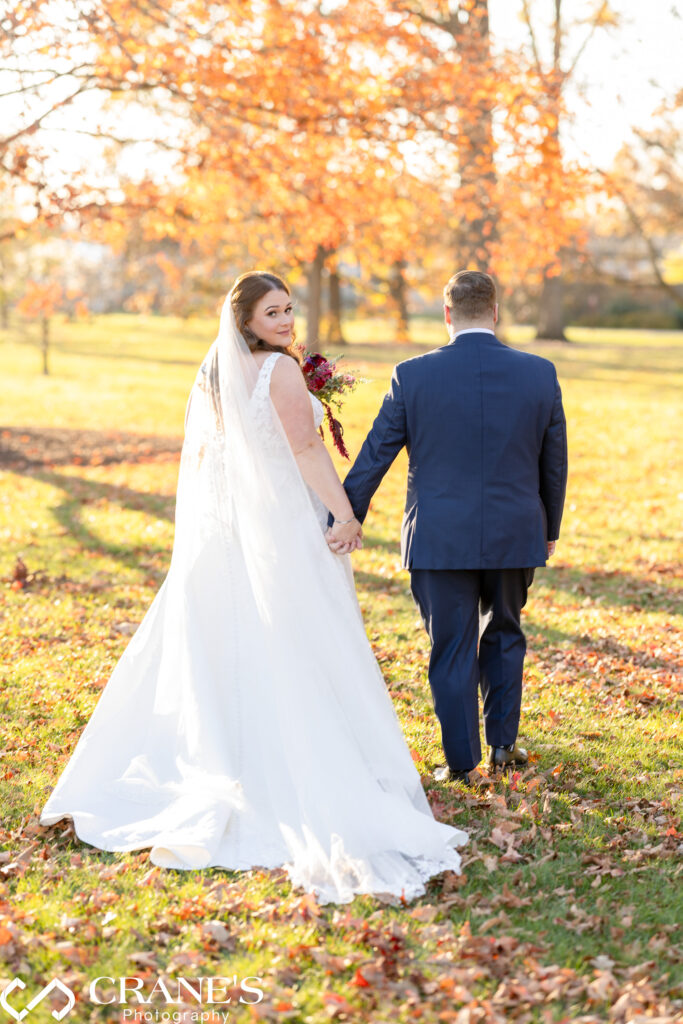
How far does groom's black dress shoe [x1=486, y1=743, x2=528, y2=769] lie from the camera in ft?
18.1

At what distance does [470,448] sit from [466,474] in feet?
0.44

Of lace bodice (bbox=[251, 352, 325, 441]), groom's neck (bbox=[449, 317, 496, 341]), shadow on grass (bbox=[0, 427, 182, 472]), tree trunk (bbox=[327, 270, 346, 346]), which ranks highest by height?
tree trunk (bbox=[327, 270, 346, 346])

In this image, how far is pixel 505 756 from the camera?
5.50 meters

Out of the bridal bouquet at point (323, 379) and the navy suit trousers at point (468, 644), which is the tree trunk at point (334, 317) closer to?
the bridal bouquet at point (323, 379)

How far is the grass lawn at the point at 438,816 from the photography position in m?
3.66

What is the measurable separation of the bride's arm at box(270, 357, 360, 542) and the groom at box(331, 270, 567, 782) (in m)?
0.13

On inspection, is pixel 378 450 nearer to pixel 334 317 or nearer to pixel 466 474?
pixel 466 474

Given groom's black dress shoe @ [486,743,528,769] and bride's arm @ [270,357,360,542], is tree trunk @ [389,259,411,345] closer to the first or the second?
groom's black dress shoe @ [486,743,528,769]

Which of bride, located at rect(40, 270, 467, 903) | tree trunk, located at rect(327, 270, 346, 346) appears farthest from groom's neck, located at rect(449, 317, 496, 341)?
tree trunk, located at rect(327, 270, 346, 346)

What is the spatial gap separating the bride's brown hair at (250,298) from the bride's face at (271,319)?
0.02m

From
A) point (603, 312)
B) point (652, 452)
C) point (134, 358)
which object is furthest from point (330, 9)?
point (603, 312)

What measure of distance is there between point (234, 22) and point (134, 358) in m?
28.1

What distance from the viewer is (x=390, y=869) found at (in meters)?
4.29

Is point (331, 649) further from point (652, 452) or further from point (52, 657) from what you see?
point (652, 452)
